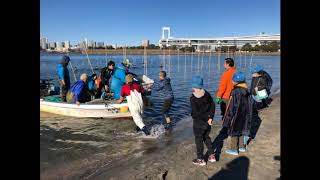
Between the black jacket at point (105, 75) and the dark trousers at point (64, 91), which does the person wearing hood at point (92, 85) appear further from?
the dark trousers at point (64, 91)

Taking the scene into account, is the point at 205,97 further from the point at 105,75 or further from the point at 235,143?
the point at 105,75

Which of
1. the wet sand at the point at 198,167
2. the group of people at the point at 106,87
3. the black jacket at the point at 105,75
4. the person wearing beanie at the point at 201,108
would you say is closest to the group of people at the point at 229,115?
the person wearing beanie at the point at 201,108

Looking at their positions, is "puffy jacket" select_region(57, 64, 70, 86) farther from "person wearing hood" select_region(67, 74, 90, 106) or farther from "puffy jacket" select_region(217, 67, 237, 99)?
"puffy jacket" select_region(217, 67, 237, 99)

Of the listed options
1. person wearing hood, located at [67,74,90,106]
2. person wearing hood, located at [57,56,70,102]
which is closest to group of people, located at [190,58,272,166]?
person wearing hood, located at [67,74,90,106]

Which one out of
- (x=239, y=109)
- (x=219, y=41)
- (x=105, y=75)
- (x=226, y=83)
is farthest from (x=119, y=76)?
(x=219, y=41)

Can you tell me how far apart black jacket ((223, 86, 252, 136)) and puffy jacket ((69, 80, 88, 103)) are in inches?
295

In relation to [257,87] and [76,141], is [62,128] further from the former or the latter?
[257,87]

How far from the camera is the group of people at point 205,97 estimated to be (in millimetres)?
6742

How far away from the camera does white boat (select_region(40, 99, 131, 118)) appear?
12.8 m

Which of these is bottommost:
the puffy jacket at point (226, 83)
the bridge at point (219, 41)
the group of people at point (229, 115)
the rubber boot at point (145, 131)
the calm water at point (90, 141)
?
the calm water at point (90, 141)

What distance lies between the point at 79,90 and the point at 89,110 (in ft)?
2.98
